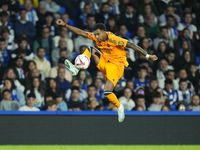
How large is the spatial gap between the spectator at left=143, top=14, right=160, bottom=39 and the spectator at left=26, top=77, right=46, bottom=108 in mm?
3665

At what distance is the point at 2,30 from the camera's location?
32.4 feet

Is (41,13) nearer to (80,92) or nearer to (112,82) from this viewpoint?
(80,92)

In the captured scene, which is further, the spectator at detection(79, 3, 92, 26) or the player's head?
the spectator at detection(79, 3, 92, 26)

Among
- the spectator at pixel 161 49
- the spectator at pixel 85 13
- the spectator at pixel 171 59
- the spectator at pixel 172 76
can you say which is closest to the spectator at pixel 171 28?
the spectator at pixel 161 49

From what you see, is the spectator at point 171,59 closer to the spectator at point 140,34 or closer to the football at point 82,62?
the spectator at point 140,34

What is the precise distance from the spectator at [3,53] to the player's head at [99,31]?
3.80m

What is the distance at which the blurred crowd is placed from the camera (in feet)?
28.7

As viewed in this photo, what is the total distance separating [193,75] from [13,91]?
4.77 meters

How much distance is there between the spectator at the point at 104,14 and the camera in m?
10.7

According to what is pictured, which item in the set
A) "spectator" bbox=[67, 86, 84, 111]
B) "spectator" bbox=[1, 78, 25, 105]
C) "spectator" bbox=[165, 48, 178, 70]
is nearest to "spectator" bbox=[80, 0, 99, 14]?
"spectator" bbox=[165, 48, 178, 70]

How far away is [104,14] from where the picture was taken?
10.8 meters

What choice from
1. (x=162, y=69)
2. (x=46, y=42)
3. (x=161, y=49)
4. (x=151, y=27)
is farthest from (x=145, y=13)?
(x=46, y=42)

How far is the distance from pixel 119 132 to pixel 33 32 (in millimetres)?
4116

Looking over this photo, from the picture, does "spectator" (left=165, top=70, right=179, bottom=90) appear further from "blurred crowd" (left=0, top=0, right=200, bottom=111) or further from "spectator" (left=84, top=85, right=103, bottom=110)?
"spectator" (left=84, top=85, right=103, bottom=110)
